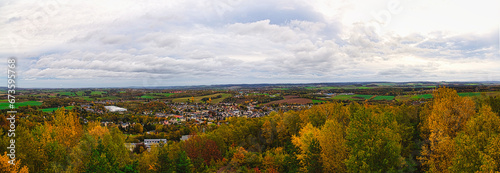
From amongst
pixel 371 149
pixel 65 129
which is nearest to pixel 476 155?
pixel 371 149

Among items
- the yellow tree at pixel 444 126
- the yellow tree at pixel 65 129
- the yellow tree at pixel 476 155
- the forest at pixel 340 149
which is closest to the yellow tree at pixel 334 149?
the forest at pixel 340 149

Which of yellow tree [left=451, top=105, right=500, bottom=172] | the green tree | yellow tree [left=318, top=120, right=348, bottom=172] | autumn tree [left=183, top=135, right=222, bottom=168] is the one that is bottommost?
autumn tree [left=183, top=135, right=222, bottom=168]

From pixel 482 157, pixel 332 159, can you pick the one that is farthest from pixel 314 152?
pixel 482 157

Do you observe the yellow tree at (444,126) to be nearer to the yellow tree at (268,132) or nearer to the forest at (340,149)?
the forest at (340,149)

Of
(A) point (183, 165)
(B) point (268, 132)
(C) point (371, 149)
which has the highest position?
(C) point (371, 149)

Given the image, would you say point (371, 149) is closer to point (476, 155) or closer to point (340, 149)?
point (340, 149)

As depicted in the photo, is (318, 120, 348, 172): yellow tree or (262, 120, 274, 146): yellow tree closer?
(318, 120, 348, 172): yellow tree

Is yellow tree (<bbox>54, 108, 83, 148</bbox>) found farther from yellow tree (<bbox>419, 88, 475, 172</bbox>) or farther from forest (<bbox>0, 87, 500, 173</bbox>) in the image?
yellow tree (<bbox>419, 88, 475, 172</bbox>)

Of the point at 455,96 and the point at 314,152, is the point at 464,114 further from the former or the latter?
the point at 314,152

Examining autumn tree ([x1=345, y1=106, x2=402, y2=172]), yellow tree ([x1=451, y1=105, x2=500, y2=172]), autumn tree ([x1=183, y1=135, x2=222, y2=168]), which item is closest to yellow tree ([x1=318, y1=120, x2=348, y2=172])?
autumn tree ([x1=345, y1=106, x2=402, y2=172])
